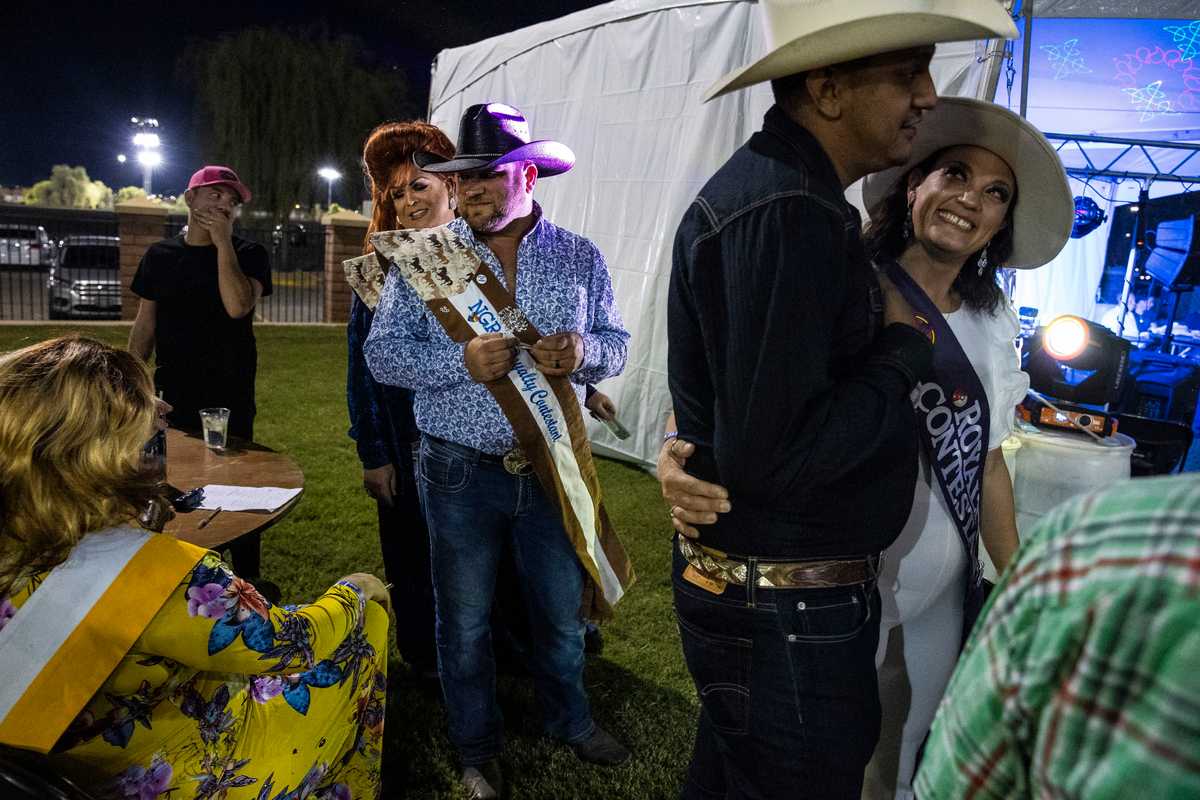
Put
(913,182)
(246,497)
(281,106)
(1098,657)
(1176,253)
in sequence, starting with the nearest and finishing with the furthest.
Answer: (1098,657) < (913,182) < (246,497) < (1176,253) < (281,106)

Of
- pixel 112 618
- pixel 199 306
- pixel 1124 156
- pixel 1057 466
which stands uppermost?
pixel 1124 156

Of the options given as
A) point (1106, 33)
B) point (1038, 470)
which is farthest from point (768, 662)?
point (1106, 33)

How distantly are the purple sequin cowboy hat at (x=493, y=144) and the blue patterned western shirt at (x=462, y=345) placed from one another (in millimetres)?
171

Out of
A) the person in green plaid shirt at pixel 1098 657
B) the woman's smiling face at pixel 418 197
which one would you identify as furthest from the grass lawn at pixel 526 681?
the person in green plaid shirt at pixel 1098 657

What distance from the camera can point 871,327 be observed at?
50.1 inches

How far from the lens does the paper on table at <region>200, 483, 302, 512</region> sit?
233cm

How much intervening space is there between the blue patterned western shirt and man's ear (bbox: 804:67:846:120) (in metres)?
1.15

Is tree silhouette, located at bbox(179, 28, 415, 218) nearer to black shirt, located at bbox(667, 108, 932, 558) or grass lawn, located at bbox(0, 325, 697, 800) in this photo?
grass lawn, located at bbox(0, 325, 697, 800)

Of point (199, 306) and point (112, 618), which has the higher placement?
point (199, 306)

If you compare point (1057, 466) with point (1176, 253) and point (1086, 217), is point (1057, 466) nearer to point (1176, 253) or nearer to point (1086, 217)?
point (1176, 253)

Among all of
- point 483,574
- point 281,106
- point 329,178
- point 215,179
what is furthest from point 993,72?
point 329,178

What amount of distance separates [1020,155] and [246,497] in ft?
7.53

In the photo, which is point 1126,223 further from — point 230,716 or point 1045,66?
point 230,716

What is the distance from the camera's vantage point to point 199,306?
11.2 ft
